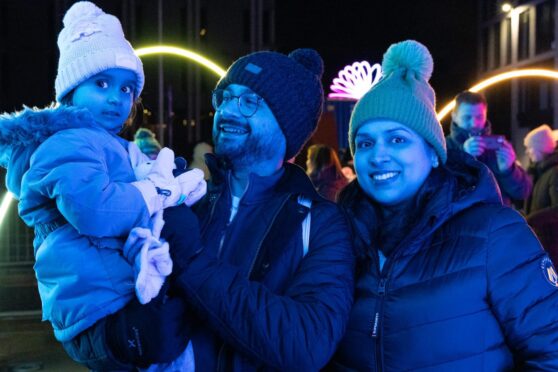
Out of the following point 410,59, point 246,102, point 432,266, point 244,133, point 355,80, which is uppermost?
point 355,80

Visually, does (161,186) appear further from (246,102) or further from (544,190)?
(544,190)

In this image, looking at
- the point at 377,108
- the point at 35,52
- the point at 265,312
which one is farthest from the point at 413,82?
the point at 35,52

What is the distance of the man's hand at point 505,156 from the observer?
4816mm

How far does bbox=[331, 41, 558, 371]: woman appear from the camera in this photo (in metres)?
1.97

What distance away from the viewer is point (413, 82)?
2.37m

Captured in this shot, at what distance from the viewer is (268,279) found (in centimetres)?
206

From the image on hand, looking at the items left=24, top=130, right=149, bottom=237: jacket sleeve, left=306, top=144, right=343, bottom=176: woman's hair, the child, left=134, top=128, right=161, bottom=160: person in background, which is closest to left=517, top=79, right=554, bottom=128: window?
left=306, top=144, right=343, bottom=176: woman's hair

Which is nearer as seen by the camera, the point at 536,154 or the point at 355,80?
the point at 536,154

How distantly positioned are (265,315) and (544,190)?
530 cm

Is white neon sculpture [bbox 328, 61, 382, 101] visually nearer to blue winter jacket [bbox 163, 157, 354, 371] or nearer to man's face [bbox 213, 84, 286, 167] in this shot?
man's face [bbox 213, 84, 286, 167]

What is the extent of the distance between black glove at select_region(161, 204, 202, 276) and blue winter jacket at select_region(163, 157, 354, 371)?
19 millimetres

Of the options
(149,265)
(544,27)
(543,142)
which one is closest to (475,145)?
(543,142)

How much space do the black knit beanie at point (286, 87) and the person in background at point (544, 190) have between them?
2.21m

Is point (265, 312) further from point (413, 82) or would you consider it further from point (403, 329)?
point (413, 82)
